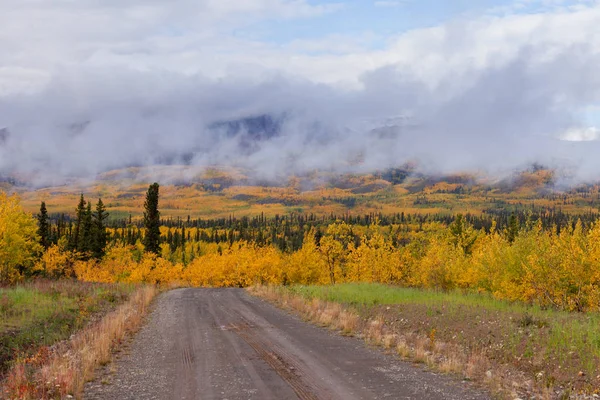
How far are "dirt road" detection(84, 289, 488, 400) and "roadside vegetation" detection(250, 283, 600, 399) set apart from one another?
1.12m

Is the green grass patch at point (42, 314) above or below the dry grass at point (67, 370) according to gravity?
below

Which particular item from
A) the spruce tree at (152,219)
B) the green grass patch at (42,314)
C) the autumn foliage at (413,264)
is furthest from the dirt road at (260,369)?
the spruce tree at (152,219)

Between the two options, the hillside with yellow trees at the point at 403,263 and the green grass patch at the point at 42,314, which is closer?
the green grass patch at the point at 42,314

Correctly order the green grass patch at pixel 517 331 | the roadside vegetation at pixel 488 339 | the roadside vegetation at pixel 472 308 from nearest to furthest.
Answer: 1. the roadside vegetation at pixel 488 339
2. the green grass patch at pixel 517 331
3. the roadside vegetation at pixel 472 308

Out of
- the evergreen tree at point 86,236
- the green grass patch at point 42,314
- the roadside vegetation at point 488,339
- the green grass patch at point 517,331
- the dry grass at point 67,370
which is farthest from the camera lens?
the evergreen tree at point 86,236

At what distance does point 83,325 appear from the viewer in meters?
25.1

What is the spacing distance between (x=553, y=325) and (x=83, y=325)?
22.4 metres

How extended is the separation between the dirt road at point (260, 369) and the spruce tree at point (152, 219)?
63591 mm

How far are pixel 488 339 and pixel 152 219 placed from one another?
240ft

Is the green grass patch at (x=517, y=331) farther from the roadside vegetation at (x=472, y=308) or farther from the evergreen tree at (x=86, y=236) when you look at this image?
the evergreen tree at (x=86, y=236)

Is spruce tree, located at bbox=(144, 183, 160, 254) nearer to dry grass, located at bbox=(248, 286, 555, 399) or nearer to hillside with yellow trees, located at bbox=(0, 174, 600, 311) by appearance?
hillside with yellow trees, located at bbox=(0, 174, 600, 311)

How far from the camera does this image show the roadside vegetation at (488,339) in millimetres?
13273

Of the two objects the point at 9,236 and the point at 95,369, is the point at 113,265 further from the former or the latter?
the point at 95,369

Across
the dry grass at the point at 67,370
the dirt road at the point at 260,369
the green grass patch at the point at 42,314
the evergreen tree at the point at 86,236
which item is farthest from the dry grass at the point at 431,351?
the evergreen tree at the point at 86,236
